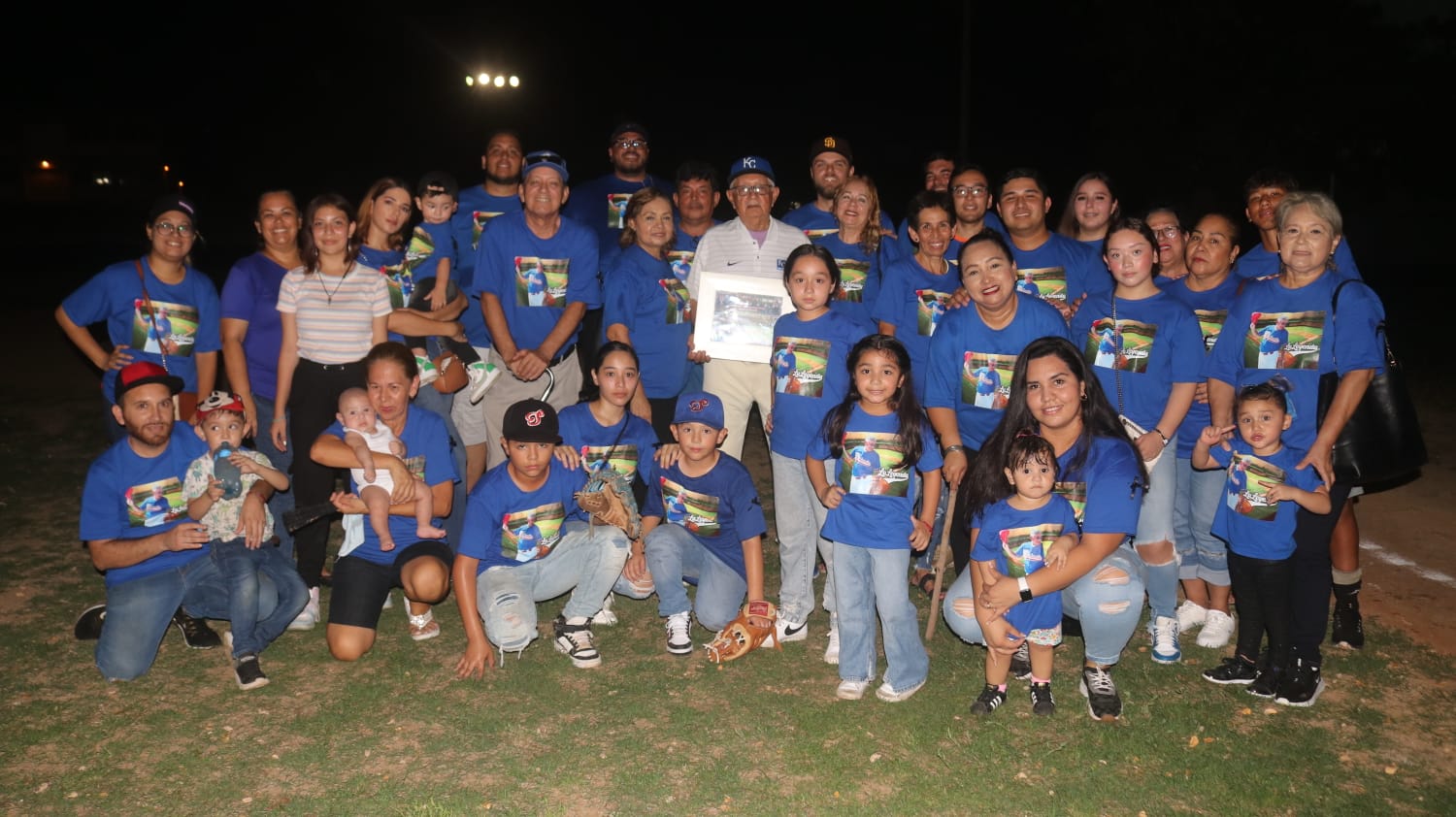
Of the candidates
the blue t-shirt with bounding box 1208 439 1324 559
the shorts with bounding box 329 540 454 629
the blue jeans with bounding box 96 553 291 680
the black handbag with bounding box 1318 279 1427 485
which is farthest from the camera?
the shorts with bounding box 329 540 454 629

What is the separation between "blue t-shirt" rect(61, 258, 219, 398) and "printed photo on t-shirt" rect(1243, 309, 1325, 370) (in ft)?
17.4

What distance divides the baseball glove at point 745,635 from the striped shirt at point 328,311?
2640 mm

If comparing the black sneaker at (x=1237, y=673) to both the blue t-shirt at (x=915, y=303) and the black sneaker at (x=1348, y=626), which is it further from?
the blue t-shirt at (x=915, y=303)

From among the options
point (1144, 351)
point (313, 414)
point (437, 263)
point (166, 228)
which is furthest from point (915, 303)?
point (166, 228)

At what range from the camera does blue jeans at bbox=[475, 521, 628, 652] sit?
5496mm

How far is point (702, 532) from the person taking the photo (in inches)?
233

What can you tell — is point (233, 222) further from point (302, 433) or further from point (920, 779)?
point (920, 779)

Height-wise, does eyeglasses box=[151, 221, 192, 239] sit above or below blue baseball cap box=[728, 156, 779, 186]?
below

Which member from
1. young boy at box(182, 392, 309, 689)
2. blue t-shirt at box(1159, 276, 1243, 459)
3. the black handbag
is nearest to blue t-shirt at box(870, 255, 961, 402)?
blue t-shirt at box(1159, 276, 1243, 459)

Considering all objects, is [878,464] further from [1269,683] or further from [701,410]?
[1269,683]

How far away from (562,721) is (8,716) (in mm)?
2552

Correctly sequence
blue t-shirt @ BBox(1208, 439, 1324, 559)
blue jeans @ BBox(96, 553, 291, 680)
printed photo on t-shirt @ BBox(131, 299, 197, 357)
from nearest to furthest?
blue t-shirt @ BBox(1208, 439, 1324, 559)
blue jeans @ BBox(96, 553, 291, 680)
printed photo on t-shirt @ BBox(131, 299, 197, 357)

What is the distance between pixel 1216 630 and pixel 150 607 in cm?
552

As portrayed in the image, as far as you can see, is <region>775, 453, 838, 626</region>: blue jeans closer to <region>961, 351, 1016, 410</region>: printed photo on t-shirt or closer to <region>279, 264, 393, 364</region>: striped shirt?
<region>961, 351, 1016, 410</region>: printed photo on t-shirt
